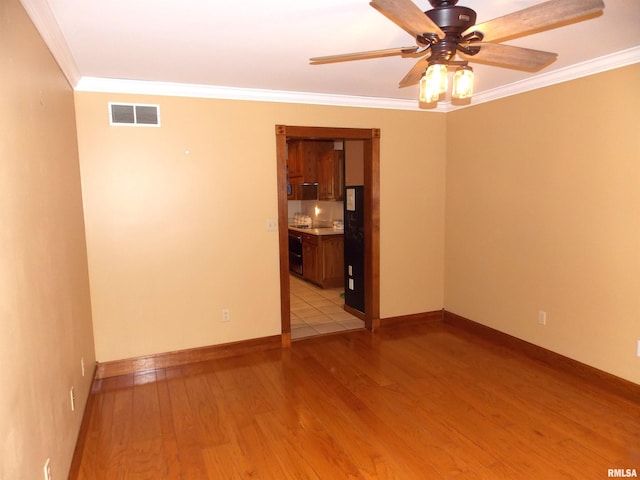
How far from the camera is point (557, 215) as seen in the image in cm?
362

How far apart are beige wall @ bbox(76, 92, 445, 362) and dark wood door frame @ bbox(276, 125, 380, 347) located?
0.23ft

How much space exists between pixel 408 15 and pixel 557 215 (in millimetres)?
2654

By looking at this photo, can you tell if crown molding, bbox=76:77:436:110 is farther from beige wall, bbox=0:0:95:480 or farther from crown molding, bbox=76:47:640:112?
beige wall, bbox=0:0:95:480

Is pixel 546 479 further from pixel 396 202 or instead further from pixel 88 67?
pixel 88 67

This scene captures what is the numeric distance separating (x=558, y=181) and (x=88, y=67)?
3.85 m

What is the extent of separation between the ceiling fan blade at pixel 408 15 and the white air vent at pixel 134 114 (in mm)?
2573

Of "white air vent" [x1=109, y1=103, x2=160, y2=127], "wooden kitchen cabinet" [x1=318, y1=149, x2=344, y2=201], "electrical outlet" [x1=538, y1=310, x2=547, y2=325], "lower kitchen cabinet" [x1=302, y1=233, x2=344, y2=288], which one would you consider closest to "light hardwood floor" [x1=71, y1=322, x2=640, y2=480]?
"electrical outlet" [x1=538, y1=310, x2=547, y2=325]

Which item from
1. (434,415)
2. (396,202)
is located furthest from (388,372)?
(396,202)

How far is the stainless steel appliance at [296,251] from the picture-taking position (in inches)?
288

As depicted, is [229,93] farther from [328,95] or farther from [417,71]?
[417,71]

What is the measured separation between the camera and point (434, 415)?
2.96 metres

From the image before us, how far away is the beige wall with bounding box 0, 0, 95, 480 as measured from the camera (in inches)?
60.6

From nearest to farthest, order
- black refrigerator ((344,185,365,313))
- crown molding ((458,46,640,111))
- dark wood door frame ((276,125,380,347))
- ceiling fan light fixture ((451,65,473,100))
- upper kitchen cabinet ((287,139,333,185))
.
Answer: ceiling fan light fixture ((451,65,473,100)) < crown molding ((458,46,640,111)) < dark wood door frame ((276,125,380,347)) < black refrigerator ((344,185,365,313)) < upper kitchen cabinet ((287,139,333,185))

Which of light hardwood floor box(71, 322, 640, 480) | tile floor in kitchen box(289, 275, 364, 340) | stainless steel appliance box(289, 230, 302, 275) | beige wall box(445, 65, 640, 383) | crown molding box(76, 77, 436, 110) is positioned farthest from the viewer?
stainless steel appliance box(289, 230, 302, 275)
